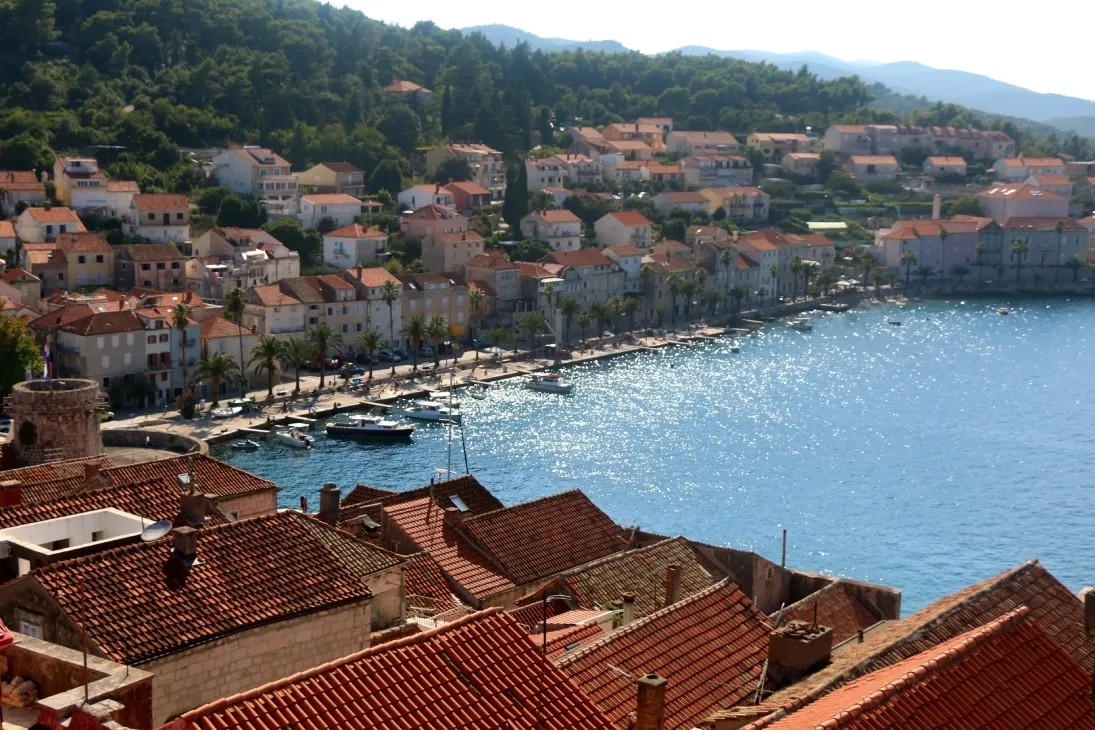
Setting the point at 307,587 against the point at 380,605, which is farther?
the point at 380,605

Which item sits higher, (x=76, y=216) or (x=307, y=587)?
(x=307, y=587)

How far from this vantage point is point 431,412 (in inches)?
2729

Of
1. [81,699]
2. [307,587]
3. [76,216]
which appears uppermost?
[81,699]

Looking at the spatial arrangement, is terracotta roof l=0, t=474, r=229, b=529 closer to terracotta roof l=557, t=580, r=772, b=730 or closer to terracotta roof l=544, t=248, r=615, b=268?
terracotta roof l=557, t=580, r=772, b=730

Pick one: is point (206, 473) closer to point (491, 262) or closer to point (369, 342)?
point (369, 342)

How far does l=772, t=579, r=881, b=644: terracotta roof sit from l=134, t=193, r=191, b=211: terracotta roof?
70207 mm

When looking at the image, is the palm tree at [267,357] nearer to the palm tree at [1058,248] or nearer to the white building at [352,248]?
the white building at [352,248]

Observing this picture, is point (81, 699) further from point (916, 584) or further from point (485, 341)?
point (485, 341)

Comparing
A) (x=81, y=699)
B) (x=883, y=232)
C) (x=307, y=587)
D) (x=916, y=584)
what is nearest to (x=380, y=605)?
(x=307, y=587)

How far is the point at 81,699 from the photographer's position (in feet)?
30.9

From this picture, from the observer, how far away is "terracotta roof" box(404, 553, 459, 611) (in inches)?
888

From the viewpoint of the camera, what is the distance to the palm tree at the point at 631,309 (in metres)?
98.4

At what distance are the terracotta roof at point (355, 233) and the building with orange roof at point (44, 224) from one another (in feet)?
51.3

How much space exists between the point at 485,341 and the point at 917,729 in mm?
79174
